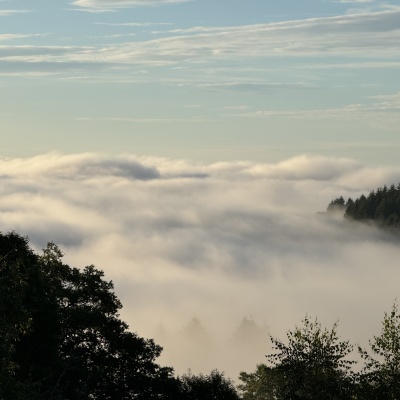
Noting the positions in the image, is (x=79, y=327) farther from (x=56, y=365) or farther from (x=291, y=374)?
(x=291, y=374)

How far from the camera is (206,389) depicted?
71938 mm

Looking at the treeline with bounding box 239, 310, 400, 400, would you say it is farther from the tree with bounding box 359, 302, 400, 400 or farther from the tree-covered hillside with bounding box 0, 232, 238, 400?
the tree-covered hillside with bounding box 0, 232, 238, 400

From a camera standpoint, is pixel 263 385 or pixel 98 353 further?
pixel 263 385

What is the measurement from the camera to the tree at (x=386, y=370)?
1863 inches

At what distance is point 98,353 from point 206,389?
8.44 m

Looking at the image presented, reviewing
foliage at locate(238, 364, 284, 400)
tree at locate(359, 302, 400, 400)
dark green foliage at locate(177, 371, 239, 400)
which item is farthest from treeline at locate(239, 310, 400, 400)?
foliage at locate(238, 364, 284, 400)

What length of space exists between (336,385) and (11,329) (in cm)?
2068

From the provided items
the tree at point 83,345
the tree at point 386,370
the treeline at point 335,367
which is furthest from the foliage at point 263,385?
the tree at point 386,370

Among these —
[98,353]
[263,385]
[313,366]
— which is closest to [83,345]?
[98,353]

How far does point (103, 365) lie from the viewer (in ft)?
231

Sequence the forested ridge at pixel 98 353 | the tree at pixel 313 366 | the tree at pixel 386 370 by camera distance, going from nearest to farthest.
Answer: the forested ridge at pixel 98 353 < the tree at pixel 386 370 < the tree at pixel 313 366

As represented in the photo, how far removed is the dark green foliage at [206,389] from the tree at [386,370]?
23.1 meters

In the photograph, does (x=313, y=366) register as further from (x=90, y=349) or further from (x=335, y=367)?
Answer: (x=90, y=349)

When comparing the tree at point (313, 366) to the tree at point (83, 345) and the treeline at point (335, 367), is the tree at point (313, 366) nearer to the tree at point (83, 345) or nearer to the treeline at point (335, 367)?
the treeline at point (335, 367)
